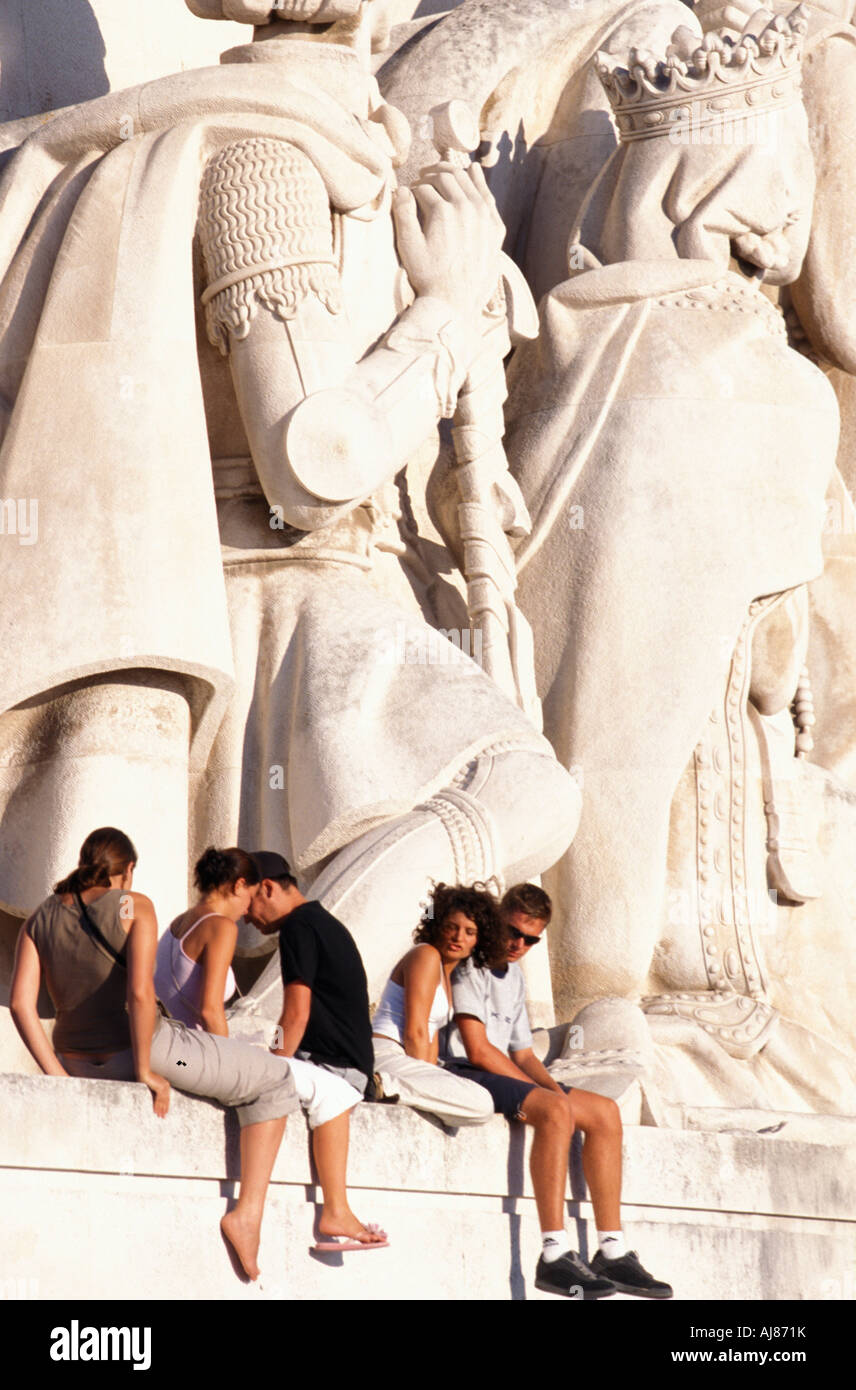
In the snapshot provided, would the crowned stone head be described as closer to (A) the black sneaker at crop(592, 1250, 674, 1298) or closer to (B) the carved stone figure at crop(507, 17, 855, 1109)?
(B) the carved stone figure at crop(507, 17, 855, 1109)

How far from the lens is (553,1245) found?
6.04 m

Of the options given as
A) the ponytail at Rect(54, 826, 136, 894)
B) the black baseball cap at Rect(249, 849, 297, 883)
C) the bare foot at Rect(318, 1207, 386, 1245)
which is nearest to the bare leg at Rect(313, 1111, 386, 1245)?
the bare foot at Rect(318, 1207, 386, 1245)

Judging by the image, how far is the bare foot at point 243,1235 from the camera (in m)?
5.66

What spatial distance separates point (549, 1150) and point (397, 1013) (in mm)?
488

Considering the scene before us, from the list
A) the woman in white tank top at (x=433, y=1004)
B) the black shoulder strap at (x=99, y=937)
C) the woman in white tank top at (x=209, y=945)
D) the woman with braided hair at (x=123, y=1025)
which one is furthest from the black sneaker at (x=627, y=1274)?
the black shoulder strap at (x=99, y=937)

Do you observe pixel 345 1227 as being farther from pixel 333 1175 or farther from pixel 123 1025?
pixel 123 1025

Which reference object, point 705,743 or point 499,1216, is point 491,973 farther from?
point 705,743

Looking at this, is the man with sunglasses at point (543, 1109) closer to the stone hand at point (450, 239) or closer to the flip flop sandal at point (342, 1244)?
the flip flop sandal at point (342, 1244)

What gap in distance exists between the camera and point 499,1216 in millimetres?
6250

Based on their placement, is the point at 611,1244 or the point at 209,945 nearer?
the point at 209,945

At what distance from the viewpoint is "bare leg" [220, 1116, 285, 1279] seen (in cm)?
567

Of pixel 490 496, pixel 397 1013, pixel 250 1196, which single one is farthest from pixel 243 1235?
pixel 490 496

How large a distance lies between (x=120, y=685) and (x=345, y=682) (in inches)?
22.5

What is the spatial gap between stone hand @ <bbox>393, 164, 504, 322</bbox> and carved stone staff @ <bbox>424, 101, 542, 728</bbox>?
11 cm
